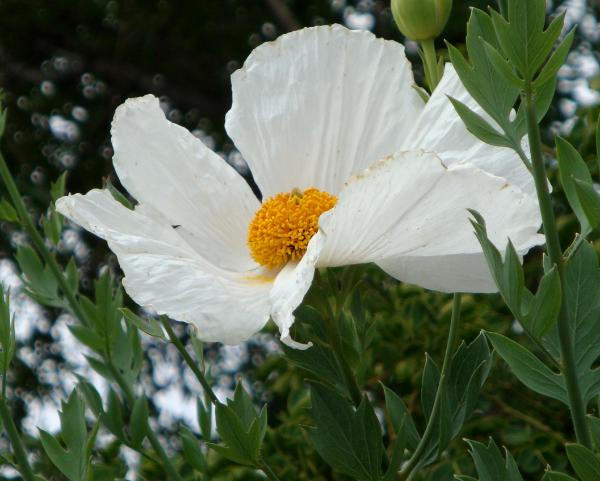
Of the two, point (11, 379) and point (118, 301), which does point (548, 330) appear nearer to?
point (118, 301)

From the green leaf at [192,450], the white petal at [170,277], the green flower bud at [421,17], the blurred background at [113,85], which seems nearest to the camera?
the white petal at [170,277]

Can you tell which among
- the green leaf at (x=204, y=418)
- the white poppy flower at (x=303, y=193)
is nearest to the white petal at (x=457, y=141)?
the white poppy flower at (x=303, y=193)

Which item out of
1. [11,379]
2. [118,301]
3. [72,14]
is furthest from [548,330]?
[72,14]

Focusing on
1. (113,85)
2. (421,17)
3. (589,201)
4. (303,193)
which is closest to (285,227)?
(303,193)

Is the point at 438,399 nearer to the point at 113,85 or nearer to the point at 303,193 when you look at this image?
the point at 303,193

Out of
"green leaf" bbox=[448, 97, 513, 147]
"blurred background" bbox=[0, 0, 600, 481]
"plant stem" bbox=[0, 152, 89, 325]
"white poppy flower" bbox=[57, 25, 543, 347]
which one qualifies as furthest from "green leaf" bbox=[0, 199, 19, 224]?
"blurred background" bbox=[0, 0, 600, 481]

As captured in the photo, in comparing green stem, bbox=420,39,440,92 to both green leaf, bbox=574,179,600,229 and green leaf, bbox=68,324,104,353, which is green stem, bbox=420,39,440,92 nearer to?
green leaf, bbox=574,179,600,229

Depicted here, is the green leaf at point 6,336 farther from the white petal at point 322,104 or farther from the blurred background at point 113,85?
the blurred background at point 113,85
